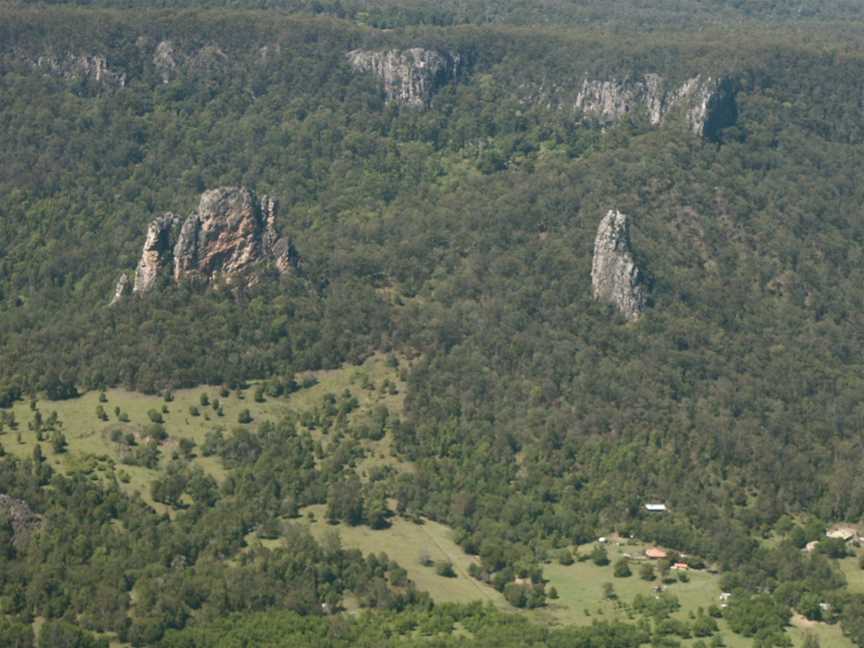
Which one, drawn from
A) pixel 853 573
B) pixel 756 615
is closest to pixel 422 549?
pixel 756 615

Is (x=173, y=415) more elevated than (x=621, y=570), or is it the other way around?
(x=173, y=415)

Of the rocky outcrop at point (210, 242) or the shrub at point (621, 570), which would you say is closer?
the shrub at point (621, 570)

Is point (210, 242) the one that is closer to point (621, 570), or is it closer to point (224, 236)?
point (224, 236)

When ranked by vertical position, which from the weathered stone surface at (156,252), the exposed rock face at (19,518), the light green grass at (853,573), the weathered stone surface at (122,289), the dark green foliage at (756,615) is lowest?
the light green grass at (853,573)

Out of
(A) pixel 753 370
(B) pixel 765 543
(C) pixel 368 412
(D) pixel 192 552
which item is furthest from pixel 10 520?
(A) pixel 753 370

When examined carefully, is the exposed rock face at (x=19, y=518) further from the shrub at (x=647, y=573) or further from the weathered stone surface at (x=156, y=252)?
the shrub at (x=647, y=573)

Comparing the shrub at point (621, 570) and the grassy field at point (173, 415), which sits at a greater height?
the grassy field at point (173, 415)

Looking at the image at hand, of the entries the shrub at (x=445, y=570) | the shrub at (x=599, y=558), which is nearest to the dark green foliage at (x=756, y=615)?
the shrub at (x=599, y=558)

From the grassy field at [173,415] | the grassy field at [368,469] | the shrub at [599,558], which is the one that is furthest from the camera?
the grassy field at [173,415]
